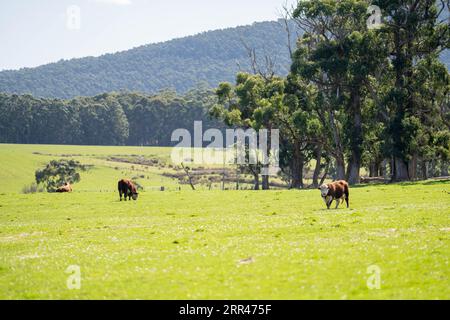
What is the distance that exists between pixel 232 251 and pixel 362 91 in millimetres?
51582

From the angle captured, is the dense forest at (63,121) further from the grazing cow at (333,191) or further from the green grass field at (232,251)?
the green grass field at (232,251)

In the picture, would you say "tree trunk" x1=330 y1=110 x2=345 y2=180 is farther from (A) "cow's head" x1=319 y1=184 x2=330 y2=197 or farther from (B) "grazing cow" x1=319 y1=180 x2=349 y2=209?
(A) "cow's head" x1=319 y1=184 x2=330 y2=197

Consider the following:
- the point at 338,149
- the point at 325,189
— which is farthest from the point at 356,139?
the point at 325,189

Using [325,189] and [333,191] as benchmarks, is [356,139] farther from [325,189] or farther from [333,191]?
[325,189]

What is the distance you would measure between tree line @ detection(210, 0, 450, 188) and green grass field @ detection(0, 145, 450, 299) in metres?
20.9

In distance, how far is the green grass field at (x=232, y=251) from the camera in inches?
596

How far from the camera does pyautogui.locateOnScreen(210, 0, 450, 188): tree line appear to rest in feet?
193

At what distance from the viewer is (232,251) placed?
20.0 metres

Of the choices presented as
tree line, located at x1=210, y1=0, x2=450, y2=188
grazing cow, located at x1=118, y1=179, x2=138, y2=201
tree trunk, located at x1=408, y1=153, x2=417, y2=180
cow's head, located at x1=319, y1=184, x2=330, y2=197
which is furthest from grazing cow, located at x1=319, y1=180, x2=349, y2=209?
tree trunk, located at x1=408, y1=153, x2=417, y2=180

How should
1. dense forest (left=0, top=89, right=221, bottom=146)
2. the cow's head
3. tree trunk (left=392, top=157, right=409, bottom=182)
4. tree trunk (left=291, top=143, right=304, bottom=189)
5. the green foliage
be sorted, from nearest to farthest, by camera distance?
the cow's head
tree trunk (left=392, top=157, right=409, bottom=182)
tree trunk (left=291, top=143, right=304, bottom=189)
the green foliage
dense forest (left=0, top=89, right=221, bottom=146)

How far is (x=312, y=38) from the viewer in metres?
70.3

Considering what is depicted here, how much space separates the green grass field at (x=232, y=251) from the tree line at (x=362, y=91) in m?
20.9
